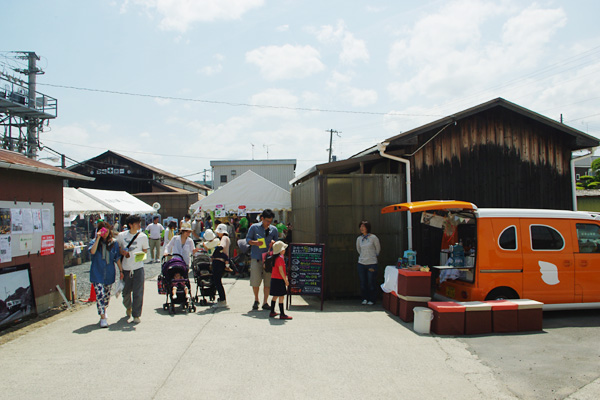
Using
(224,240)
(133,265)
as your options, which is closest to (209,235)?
(224,240)

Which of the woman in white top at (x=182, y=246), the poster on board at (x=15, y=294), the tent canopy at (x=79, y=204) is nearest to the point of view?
the poster on board at (x=15, y=294)

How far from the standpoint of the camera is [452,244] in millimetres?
8836

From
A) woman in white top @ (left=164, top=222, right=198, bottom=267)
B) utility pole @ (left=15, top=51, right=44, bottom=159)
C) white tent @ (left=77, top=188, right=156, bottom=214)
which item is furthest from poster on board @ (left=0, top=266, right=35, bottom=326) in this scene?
utility pole @ (left=15, top=51, right=44, bottom=159)

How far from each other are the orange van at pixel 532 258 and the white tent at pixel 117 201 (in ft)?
53.7

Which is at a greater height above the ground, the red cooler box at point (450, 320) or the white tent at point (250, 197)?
the white tent at point (250, 197)

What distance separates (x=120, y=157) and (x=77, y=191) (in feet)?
72.3

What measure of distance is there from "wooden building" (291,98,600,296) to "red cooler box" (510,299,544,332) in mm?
3111

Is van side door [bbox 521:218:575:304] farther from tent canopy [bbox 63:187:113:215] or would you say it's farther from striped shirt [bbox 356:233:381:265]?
tent canopy [bbox 63:187:113:215]

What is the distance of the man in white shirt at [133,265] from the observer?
7543 millimetres

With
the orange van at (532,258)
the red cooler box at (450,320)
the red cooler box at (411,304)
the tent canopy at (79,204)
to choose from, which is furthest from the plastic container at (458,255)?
the tent canopy at (79,204)

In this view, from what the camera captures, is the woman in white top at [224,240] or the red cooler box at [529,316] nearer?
the red cooler box at [529,316]

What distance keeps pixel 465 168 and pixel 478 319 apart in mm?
4585

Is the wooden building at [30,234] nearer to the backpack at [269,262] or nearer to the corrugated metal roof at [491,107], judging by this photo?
the backpack at [269,262]

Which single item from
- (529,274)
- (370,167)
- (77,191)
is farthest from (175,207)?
(529,274)
